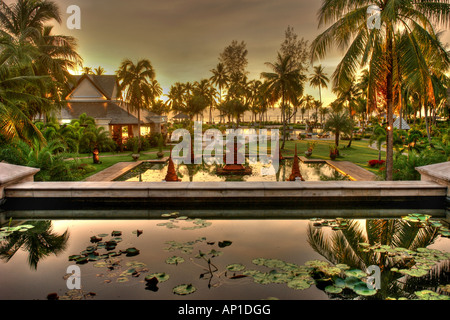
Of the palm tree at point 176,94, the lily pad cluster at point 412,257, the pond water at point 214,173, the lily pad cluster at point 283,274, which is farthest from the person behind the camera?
the palm tree at point 176,94

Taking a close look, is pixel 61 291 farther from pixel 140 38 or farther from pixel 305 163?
pixel 140 38

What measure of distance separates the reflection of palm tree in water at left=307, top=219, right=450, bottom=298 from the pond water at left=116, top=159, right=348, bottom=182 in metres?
6.24

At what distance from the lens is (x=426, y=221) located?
6809 mm

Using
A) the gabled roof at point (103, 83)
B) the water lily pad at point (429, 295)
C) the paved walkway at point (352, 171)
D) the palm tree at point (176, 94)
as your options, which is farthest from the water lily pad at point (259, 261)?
the palm tree at point (176, 94)

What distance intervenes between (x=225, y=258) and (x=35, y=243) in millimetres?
3520

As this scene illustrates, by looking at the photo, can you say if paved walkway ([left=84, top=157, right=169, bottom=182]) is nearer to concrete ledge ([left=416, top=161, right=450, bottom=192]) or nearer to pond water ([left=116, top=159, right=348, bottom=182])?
pond water ([left=116, top=159, right=348, bottom=182])

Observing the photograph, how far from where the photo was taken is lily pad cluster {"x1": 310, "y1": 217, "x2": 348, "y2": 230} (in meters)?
6.62

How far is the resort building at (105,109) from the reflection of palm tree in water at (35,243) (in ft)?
67.9

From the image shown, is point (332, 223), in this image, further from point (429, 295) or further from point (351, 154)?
point (351, 154)

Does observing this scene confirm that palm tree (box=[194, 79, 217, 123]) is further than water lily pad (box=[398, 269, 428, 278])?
Yes

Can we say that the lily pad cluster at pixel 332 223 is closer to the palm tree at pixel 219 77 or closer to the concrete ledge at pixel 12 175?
the concrete ledge at pixel 12 175

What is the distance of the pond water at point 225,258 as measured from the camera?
167 inches

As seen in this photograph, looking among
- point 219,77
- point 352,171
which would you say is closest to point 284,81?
point 352,171

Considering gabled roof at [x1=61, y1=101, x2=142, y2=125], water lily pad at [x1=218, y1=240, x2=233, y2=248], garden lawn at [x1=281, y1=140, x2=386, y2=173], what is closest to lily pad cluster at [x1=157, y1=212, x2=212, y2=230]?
water lily pad at [x1=218, y1=240, x2=233, y2=248]
